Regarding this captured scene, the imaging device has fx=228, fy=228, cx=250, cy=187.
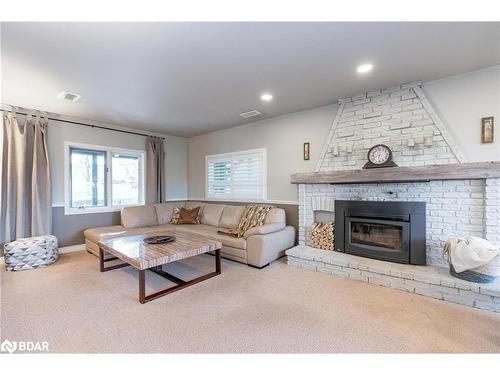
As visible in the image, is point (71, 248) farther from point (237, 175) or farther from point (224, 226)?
point (237, 175)

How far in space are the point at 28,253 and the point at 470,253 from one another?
5.36 meters

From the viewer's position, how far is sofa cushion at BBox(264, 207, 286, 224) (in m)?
3.81

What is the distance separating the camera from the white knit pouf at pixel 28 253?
3.14 meters

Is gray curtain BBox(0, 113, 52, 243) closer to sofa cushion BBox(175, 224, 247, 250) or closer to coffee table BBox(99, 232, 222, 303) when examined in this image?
Result: coffee table BBox(99, 232, 222, 303)

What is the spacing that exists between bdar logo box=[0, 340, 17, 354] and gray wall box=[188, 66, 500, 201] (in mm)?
Result: 3558

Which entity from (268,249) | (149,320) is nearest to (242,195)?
(268,249)

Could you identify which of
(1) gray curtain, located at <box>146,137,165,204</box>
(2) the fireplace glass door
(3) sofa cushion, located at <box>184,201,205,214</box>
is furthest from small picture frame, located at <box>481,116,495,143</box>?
(1) gray curtain, located at <box>146,137,165,204</box>

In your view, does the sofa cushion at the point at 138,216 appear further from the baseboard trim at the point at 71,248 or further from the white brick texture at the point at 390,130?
the white brick texture at the point at 390,130

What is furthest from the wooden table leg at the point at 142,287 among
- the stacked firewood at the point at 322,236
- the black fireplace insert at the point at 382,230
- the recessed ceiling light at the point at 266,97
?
the recessed ceiling light at the point at 266,97

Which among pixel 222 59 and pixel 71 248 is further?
pixel 71 248

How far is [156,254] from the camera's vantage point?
253cm

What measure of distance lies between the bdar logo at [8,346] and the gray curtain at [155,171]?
347 cm

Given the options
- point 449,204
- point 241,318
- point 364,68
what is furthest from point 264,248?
point 364,68

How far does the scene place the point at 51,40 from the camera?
1.94 m
